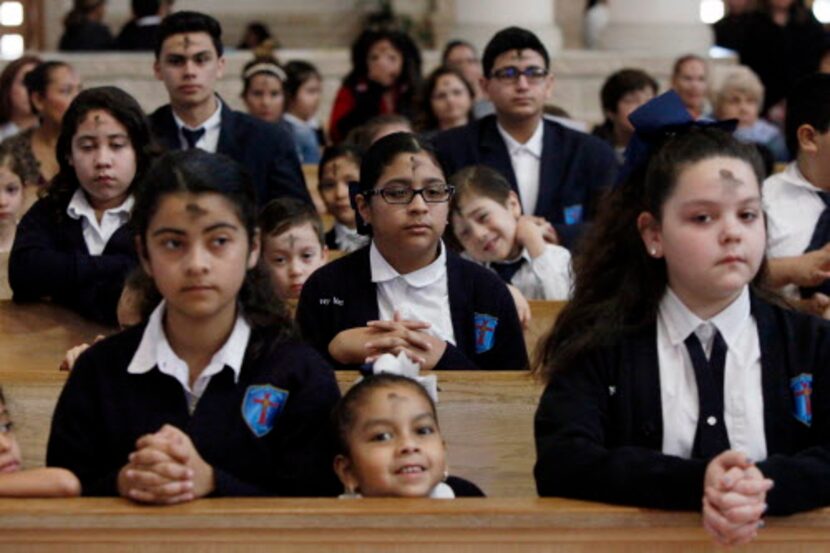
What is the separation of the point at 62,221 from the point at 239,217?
2.58 metres

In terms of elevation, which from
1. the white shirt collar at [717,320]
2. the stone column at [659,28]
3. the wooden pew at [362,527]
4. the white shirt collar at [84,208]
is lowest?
the wooden pew at [362,527]

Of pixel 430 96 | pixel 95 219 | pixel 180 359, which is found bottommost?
pixel 180 359

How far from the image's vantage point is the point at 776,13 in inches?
636

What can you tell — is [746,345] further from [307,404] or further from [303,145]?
[303,145]

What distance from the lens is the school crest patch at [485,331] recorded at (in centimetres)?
579

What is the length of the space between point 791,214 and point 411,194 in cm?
161

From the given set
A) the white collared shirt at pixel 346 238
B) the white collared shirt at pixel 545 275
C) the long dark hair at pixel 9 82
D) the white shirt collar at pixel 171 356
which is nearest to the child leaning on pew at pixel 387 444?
the white shirt collar at pixel 171 356

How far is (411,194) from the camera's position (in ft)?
18.9

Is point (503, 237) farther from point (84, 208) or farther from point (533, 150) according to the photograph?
point (84, 208)

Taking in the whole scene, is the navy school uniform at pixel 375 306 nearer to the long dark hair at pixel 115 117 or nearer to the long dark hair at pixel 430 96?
the long dark hair at pixel 115 117

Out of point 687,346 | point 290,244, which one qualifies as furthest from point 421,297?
point 687,346

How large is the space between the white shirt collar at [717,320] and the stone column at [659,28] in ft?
40.9

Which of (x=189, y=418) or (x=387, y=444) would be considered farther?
(x=387, y=444)

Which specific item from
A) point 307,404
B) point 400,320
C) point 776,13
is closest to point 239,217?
point 307,404
